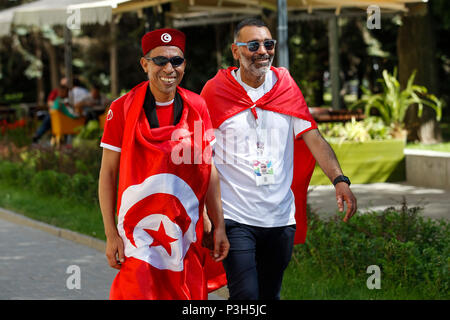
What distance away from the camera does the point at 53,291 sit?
7.34 metres

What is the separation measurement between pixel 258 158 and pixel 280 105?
34cm

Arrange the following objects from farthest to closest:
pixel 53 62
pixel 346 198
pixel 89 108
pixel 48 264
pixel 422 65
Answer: pixel 53 62, pixel 89 108, pixel 422 65, pixel 48 264, pixel 346 198

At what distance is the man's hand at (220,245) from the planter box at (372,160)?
8.15m

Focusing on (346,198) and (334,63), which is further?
(334,63)

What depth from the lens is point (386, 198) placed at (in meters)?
11.0

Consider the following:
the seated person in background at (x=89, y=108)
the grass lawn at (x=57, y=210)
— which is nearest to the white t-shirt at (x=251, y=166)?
the grass lawn at (x=57, y=210)

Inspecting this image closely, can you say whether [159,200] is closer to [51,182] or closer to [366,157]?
[366,157]

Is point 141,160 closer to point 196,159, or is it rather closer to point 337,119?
point 196,159

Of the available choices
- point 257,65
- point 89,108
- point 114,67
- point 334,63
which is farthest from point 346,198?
point 114,67

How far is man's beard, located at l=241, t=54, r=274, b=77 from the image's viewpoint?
14.7 ft

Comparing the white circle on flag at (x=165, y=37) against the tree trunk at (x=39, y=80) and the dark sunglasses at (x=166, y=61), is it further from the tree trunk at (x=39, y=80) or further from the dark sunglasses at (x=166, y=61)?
the tree trunk at (x=39, y=80)

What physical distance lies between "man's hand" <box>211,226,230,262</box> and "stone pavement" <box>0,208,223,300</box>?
2.83 meters

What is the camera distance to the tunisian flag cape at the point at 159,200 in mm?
4039
